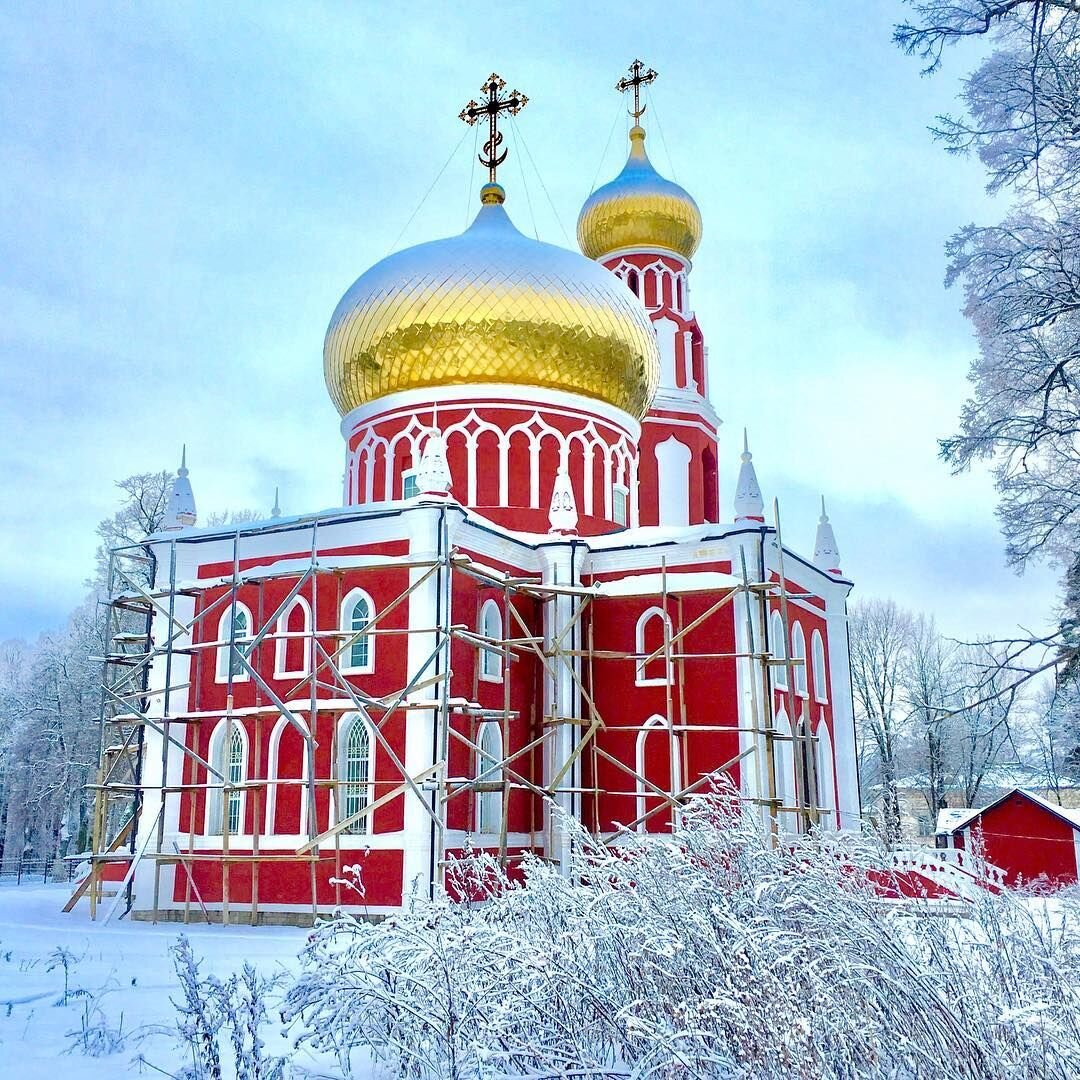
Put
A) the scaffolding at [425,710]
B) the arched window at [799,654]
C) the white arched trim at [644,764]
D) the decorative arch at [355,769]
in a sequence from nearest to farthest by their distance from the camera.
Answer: the scaffolding at [425,710], the decorative arch at [355,769], the white arched trim at [644,764], the arched window at [799,654]

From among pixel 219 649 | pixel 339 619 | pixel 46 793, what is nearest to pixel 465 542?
pixel 339 619

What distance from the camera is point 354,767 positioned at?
15125 millimetres

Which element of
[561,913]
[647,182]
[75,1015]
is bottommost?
[75,1015]

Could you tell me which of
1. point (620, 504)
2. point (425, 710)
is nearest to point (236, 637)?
point (425, 710)

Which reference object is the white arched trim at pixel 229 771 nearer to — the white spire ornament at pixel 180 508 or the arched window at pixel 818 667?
the white spire ornament at pixel 180 508

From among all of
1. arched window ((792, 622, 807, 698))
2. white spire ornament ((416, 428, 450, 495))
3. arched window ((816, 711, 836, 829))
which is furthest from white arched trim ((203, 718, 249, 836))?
arched window ((816, 711, 836, 829))

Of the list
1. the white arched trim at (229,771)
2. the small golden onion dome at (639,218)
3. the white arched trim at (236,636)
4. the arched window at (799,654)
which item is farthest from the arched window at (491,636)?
the small golden onion dome at (639,218)

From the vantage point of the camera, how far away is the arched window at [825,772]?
18.5 metres

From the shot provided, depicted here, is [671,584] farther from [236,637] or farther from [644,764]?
[236,637]

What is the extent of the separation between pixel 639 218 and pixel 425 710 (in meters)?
13.9

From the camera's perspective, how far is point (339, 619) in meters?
15.2

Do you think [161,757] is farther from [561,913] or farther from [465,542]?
[561,913]

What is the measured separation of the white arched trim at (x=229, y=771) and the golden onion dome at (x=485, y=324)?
6228 mm

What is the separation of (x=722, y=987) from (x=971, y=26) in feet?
19.1
